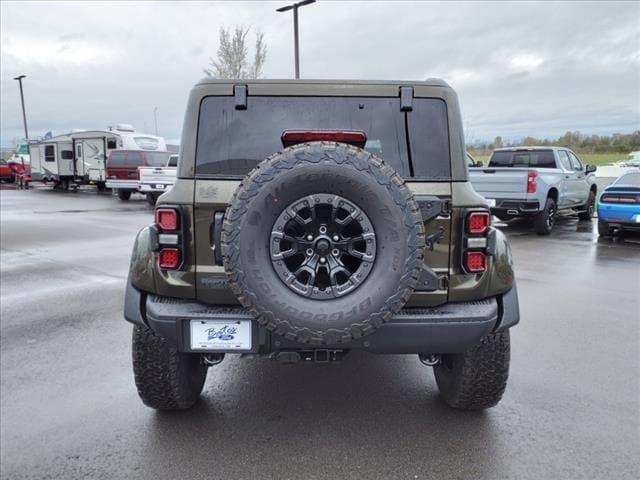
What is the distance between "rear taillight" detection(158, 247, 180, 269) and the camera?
8.91 ft

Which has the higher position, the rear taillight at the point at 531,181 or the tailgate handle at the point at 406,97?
the tailgate handle at the point at 406,97

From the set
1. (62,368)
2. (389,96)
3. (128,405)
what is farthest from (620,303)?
(62,368)

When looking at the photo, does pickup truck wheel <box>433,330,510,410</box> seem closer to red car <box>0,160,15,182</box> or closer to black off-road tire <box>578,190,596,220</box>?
black off-road tire <box>578,190,596,220</box>

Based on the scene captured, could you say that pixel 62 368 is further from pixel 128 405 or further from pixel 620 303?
pixel 620 303

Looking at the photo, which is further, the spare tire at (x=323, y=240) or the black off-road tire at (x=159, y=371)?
the black off-road tire at (x=159, y=371)

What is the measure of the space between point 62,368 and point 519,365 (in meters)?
3.48

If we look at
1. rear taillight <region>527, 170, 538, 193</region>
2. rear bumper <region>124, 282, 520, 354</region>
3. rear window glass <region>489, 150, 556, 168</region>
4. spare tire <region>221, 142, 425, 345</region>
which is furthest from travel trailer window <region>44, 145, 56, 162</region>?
spare tire <region>221, 142, 425, 345</region>

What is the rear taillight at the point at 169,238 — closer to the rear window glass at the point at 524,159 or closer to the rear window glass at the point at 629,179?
the rear window glass at the point at 629,179

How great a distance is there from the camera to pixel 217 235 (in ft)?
8.64

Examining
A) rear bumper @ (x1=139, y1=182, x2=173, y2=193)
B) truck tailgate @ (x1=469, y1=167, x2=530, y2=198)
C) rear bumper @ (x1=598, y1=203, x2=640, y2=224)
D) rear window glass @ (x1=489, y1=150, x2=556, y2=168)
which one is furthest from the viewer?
rear bumper @ (x1=139, y1=182, x2=173, y2=193)

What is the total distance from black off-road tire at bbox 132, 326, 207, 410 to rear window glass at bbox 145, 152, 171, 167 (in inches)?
740

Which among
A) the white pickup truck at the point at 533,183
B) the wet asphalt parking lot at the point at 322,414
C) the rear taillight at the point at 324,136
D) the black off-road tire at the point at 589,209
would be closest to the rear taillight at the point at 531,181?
the white pickup truck at the point at 533,183

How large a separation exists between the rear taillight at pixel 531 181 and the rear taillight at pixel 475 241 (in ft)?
28.4

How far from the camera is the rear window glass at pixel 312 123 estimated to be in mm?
2846
